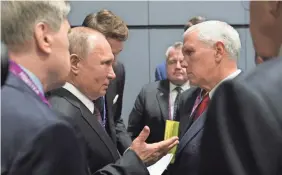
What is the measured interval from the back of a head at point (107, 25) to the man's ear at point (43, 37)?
1600mm

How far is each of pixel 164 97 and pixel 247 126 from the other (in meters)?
3.27

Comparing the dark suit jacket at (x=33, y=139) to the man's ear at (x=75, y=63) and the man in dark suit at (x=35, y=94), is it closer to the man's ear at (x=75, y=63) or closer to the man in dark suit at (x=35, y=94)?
the man in dark suit at (x=35, y=94)

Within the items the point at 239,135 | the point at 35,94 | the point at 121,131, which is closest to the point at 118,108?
the point at 121,131

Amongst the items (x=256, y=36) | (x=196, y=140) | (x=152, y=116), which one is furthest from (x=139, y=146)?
(x=152, y=116)

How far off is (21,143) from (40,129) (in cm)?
6

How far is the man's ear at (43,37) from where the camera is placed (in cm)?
164

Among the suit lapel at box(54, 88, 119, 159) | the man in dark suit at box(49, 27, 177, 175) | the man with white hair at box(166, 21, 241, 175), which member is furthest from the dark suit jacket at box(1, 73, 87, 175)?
the man with white hair at box(166, 21, 241, 175)

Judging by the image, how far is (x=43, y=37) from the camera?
1657 mm

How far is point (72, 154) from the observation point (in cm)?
149

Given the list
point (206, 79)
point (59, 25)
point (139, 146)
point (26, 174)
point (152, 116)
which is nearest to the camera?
point (26, 174)

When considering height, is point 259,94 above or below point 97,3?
above

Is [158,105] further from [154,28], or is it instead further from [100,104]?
[154,28]

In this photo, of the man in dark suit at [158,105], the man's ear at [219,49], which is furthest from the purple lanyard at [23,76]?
the man in dark suit at [158,105]

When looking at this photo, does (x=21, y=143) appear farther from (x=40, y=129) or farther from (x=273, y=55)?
(x=273, y=55)
